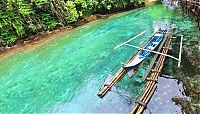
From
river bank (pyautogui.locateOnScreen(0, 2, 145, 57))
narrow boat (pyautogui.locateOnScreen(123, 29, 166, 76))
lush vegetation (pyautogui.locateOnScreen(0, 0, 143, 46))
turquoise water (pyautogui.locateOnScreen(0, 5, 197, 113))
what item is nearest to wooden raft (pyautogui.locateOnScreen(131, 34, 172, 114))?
turquoise water (pyautogui.locateOnScreen(0, 5, 197, 113))

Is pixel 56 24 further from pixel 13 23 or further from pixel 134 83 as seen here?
pixel 134 83

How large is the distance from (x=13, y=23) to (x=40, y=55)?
798cm

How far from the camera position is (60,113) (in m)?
17.8

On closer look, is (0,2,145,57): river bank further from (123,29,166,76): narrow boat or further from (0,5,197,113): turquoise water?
(123,29,166,76): narrow boat

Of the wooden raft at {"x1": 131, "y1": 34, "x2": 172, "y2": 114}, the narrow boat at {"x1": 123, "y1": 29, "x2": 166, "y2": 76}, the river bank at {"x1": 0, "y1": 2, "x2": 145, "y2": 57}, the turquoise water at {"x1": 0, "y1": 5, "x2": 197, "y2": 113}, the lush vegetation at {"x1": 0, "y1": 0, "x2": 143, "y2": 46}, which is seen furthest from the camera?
the lush vegetation at {"x1": 0, "y1": 0, "x2": 143, "y2": 46}

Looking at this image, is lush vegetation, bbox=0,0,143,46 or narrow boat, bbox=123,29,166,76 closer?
narrow boat, bbox=123,29,166,76

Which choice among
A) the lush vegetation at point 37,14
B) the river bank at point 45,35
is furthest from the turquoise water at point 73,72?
the lush vegetation at point 37,14

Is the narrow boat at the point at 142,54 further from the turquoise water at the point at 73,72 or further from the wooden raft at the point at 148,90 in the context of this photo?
the turquoise water at the point at 73,72

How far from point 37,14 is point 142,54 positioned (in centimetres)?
2160

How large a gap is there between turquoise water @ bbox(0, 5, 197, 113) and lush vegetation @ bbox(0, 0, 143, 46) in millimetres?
3095

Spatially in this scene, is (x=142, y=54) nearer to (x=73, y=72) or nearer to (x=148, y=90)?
(x=148, y=90)

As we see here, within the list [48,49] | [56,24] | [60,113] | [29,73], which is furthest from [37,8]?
[60,113]

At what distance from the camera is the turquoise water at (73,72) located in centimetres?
1852

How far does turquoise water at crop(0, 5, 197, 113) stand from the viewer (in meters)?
18.5
